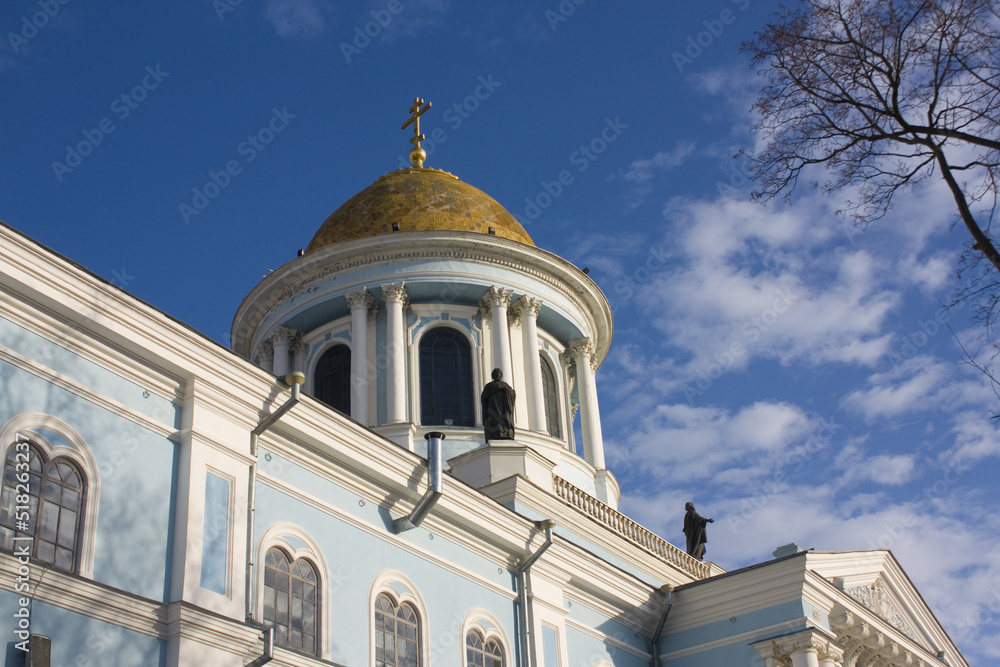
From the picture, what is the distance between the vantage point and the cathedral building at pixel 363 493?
40.3ft

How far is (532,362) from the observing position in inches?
1041

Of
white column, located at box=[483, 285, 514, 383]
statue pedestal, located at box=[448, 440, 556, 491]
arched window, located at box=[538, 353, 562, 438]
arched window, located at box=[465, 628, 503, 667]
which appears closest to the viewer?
arched window, located at box=[465, 628, 503, 667]

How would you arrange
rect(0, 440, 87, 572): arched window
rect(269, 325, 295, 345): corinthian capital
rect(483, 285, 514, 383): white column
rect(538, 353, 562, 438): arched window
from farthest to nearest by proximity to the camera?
1. rect(269, 325, 295, 345): corinthian capital
2. rect(538, 353, 562, 438): arched window
3. rect(483, 285, 514, 383): white column
4. rect(0, 440, 87, 572): arched window

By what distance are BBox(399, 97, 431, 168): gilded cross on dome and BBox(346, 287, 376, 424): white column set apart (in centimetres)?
619

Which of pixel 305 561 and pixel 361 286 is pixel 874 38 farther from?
pixel 361 286

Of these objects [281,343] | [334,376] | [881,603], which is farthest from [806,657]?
[281,343]

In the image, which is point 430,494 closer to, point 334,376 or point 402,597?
point 402,597

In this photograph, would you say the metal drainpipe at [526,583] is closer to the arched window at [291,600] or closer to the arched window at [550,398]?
the arched window at [291,600]

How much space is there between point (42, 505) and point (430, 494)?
19.1 ft

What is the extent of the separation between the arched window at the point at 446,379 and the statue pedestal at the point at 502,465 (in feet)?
11.6

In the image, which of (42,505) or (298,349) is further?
A: (298,349)

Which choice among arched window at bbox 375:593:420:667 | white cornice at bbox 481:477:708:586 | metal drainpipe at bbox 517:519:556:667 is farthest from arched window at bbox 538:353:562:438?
arched window at bbox 375:593:420:667

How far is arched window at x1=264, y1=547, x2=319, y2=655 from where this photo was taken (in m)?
14.2

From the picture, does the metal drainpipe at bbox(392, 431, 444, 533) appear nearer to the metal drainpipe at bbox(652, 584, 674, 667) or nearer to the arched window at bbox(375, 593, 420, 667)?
the arched window at bbox(375, 593, 420, 667)
